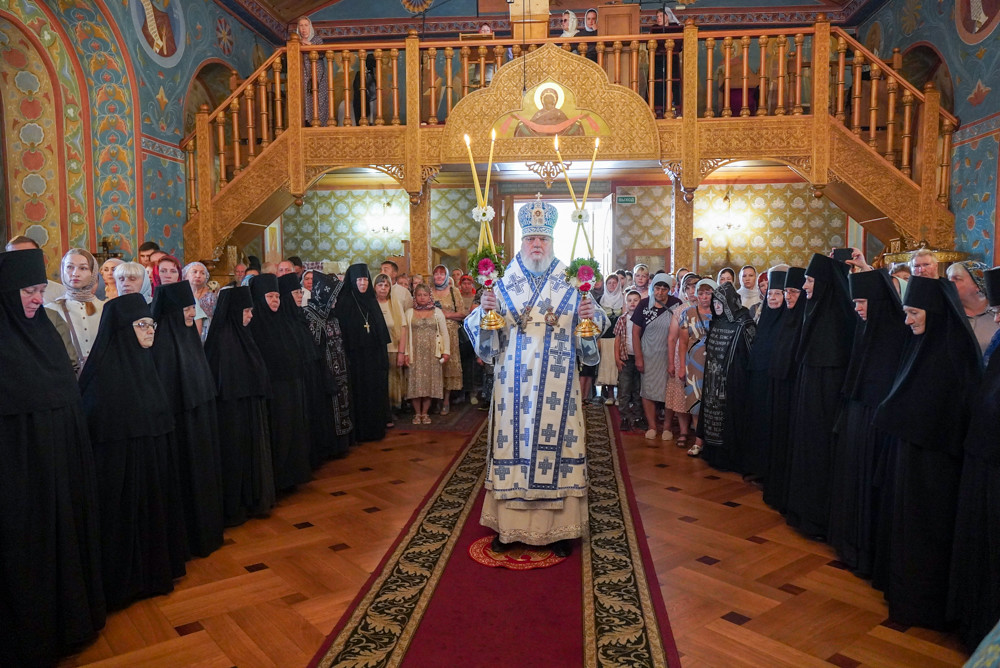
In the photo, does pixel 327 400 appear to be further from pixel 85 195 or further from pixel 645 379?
pixel 85 195

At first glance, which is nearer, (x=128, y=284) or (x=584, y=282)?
(x=128, y=284)

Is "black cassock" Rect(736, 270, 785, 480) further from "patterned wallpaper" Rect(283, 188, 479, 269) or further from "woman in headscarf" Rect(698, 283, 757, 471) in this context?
"patterned wallpaper" Rect(283, 188, 479, 269)

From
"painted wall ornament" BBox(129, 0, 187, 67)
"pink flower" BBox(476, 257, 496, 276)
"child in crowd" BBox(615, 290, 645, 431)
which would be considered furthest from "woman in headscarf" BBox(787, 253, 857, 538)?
"painted wall ornament" BBox(129, 0, 187, 67)

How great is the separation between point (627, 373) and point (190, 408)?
4.67 m

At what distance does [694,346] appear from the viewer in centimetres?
Result: 637

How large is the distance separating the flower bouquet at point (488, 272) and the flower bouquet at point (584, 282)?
1.45ft

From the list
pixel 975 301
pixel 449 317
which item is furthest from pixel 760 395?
pixel 449 317

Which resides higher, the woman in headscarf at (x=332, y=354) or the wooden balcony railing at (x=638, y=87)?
the wooden balcony railing at (x=638, y=87)

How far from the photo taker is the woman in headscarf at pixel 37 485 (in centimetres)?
266

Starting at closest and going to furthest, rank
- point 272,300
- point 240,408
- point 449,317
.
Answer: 1. point 240,408
2. point 272,300
3. point 449,317

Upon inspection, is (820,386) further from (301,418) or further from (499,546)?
(301,418)

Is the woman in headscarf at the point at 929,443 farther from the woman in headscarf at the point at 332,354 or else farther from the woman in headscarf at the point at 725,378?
the woman in headscarf at the point at 332,354

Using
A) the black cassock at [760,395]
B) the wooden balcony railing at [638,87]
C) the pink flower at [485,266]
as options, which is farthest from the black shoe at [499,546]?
the wooden balcony railing at [638,87]

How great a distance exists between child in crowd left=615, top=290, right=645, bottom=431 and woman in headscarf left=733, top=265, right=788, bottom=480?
181cm
